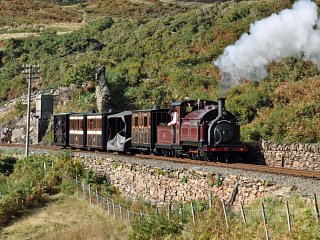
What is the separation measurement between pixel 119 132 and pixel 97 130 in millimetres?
2561

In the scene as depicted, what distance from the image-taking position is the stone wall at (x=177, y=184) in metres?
17.4

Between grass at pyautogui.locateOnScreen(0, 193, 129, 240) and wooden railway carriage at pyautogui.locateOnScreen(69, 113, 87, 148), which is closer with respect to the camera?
grass at pyautogui.locateOnScreen(0, 193, 129, 240)

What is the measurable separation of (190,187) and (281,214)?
6347mm

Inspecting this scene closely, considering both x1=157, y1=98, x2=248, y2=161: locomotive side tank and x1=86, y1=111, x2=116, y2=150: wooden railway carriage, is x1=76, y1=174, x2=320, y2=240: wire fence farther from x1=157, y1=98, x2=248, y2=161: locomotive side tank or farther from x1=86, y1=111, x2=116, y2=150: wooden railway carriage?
x1=86, y1=111, x2=116, y2=150: wooden railway carriage

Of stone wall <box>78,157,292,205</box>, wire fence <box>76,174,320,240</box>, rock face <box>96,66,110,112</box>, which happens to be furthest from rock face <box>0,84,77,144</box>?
wire fence <box>76,174,320,240</box>

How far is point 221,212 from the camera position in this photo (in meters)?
16.1

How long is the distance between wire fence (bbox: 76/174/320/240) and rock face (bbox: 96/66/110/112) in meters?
21.4

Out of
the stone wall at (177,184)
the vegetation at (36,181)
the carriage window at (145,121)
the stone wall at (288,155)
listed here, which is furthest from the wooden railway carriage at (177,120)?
the vegetation at (36,181)

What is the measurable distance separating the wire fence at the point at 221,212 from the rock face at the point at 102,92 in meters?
21.4

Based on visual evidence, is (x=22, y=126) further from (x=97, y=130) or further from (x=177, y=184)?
(x=177, y=184)

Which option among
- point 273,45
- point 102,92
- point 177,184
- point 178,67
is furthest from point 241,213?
point 178,67

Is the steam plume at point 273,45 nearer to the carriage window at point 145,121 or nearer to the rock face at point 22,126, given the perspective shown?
the carriage window at point 145,121

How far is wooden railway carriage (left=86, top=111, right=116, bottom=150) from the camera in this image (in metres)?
34.2

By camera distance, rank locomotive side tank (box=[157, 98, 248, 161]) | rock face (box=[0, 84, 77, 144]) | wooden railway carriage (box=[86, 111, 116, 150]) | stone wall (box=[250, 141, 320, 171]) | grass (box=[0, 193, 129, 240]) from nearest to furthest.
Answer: grass (box=[0, 193, 129, 240]), stone wall (box=[250, 141, 320, 171]), locomotive side tank (box=[157, 98, 248, 161]), wooden railway carriage (box=[86, 111, 116, 150]), rock face (box=[0, 84, 77, 144])
